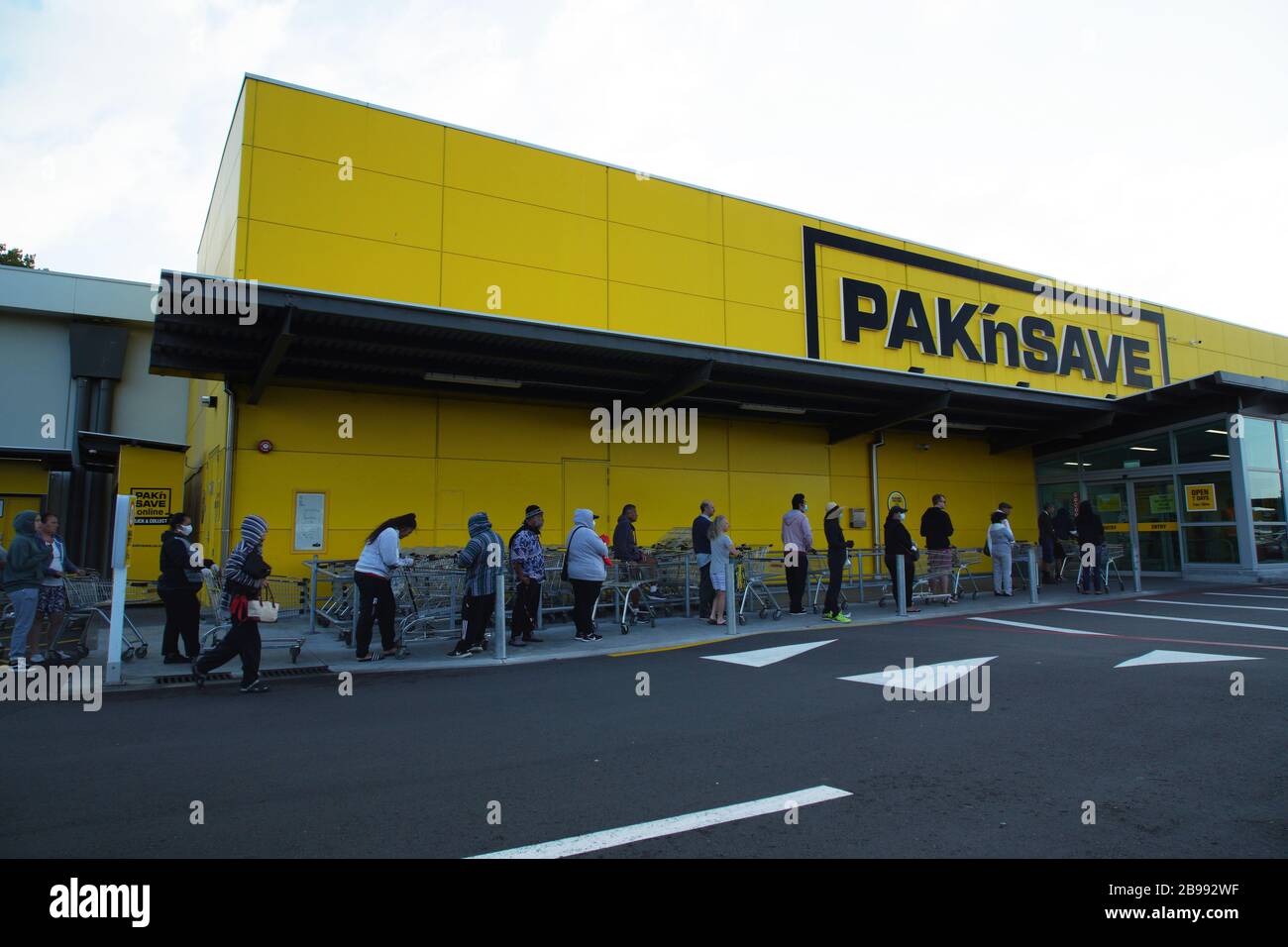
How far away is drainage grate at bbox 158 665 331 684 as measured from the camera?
791 centimetres

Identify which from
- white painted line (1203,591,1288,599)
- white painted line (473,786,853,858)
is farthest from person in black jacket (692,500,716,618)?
white painted line (1203,591,1288,599)

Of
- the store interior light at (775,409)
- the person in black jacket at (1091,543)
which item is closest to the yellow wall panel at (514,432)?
the store interior light at (775,409)

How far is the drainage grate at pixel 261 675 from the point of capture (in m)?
7.91

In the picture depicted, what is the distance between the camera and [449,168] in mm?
14031

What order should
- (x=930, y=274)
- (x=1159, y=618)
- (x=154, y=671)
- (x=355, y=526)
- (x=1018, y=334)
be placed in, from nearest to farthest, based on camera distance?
(x=154, y=671) < (x=1159, y=618) < (x=355, y=526) < (x=930, y=274) < (x=1018, y=334)

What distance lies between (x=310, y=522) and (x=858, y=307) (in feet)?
43.6

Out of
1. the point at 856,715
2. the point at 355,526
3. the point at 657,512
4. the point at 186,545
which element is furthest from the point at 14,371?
the point at 856,715

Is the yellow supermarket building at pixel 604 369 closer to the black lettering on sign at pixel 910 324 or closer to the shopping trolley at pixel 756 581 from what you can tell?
the black lettering on sign at pixel 910 324

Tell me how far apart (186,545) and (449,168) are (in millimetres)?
8535

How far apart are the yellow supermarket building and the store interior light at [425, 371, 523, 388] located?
6 centimetres

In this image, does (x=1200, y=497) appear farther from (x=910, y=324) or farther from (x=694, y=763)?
(x=694, y=763)

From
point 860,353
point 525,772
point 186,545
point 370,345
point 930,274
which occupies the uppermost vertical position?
point 930,274
